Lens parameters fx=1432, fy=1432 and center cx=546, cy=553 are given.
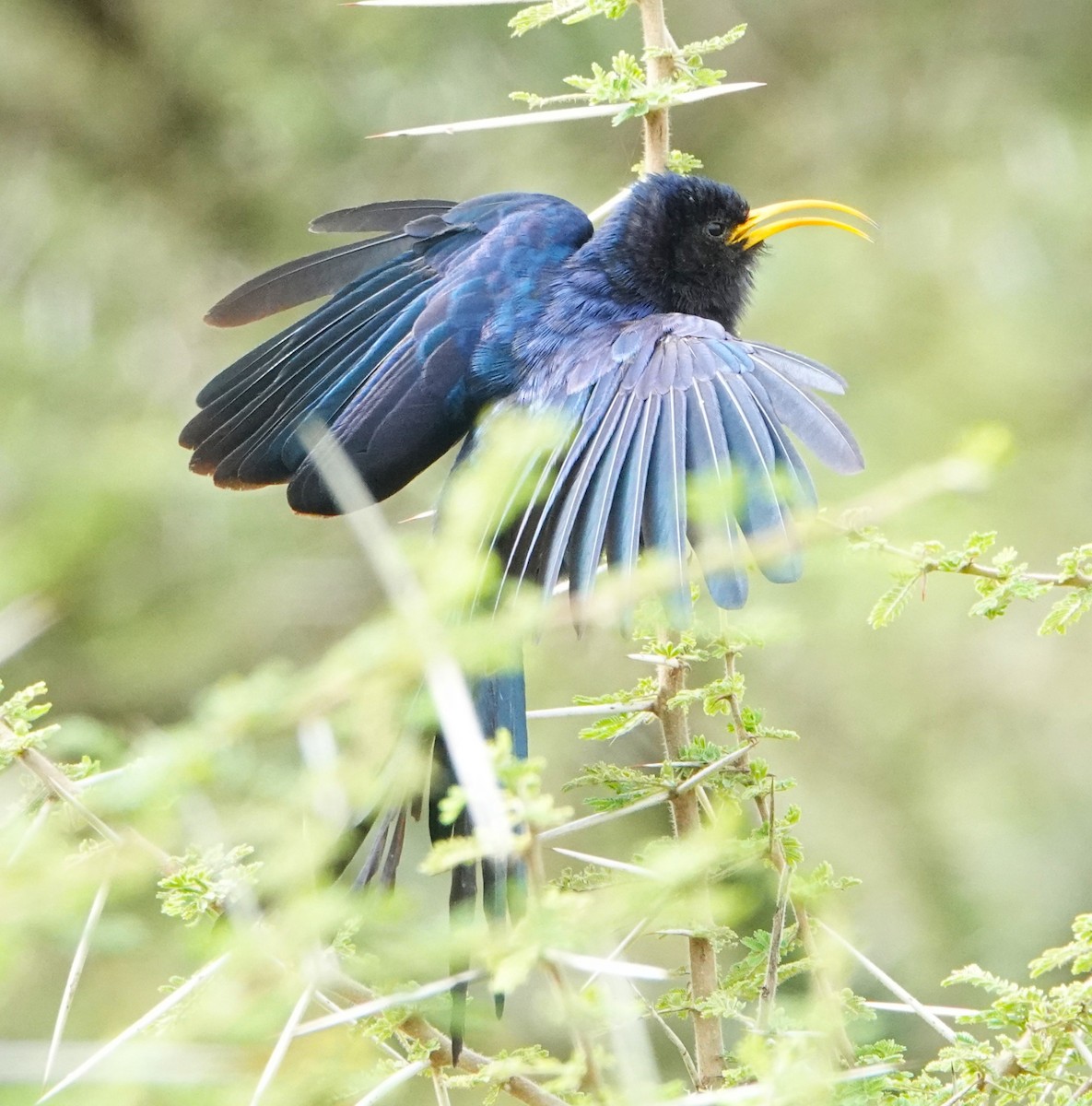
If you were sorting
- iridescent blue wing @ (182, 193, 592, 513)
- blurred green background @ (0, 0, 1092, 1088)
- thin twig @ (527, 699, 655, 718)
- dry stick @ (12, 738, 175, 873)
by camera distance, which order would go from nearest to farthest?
dry stick @ (12, 738, 175, 873), thin twig @ (527, 699, 655, 718), iridescent blue wing @ (182, 193, 592, 513), blurred green background @ (0, 0, 1092, 1088)

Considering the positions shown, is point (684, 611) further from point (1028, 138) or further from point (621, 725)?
point (1028, 138)

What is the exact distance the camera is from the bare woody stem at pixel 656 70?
2.45 m

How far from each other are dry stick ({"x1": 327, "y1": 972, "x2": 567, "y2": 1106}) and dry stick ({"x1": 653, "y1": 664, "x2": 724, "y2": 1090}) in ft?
0.78

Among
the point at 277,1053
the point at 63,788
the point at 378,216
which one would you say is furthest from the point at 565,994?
the point at 378,216

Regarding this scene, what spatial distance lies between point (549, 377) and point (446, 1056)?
1.62 m

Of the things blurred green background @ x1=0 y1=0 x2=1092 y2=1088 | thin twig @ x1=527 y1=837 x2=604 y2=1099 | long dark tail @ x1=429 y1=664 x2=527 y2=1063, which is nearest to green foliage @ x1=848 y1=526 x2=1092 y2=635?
long dark tail @ x1=429 y1=664 x2=527 y2=1063

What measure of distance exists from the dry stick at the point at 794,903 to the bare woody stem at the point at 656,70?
1.04 metres

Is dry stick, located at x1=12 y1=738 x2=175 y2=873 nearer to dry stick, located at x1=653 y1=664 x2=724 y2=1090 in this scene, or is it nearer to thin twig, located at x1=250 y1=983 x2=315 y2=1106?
thin twig, located at x1=250 y1=983 x2=315 y2=1106

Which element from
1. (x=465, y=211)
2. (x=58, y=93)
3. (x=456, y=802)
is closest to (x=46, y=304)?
(x=58, y=93)

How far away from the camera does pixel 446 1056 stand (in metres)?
1.58

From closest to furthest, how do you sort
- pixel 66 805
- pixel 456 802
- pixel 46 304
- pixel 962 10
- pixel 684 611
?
pixel 456 802
pixel 66 805
pixel 684 611
pixel 46 304
pixel 962 10

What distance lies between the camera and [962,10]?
26.5 feet

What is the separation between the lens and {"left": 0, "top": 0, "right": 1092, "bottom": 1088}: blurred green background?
6672 mm

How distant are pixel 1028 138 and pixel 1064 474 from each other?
188cm
